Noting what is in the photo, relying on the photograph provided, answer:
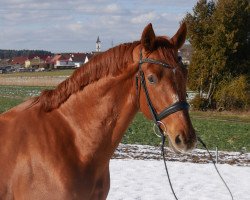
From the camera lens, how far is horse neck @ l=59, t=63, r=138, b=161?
11.6 feet

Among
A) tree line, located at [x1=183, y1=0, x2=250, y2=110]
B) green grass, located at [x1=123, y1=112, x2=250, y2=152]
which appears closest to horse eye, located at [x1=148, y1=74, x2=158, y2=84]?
green grass, located at [x1=123, y1=112, x2=250, y2=152]

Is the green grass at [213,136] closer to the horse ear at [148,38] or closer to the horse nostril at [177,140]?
the horse ear at [148,38]

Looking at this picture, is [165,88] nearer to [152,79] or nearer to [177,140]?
[152,79]

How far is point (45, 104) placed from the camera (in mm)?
3711

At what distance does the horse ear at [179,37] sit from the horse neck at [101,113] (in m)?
0.42

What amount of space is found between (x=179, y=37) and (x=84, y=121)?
3.30 feet

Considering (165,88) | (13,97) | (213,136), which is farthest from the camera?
(13,97)

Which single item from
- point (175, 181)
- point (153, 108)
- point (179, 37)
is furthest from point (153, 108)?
point (175, 181)

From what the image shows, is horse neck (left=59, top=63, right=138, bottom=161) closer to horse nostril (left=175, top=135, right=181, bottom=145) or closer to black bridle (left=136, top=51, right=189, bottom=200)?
Answer: black bridle (left=136, top=51, right=189, bottom=200)

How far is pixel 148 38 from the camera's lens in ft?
10.9

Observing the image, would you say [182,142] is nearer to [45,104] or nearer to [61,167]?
[61,167]

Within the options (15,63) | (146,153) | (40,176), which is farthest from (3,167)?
(15,63)

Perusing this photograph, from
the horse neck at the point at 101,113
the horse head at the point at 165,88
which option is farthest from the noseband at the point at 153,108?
the horse neck at the point at 101,113

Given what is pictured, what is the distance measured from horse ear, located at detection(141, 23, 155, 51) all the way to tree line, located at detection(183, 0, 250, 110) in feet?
96.6
